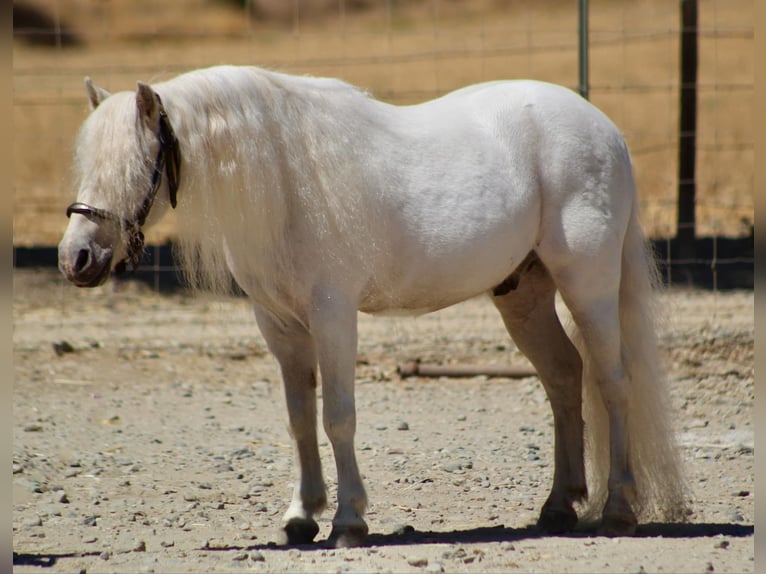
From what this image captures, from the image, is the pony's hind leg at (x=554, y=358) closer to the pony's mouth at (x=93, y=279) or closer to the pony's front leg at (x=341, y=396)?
the pony's front leg at (x=341, y=396)

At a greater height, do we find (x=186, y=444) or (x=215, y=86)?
(x=215, y=86)

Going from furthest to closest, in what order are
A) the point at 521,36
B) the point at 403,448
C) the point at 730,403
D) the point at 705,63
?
the point at 521,36 → the point at 705,63 → the point at 730,403 → the point at 403,448

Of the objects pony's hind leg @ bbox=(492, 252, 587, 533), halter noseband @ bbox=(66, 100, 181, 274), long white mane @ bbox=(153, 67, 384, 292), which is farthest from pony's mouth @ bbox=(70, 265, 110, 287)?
pony's hind leg @ bbox=(492, 252, 587, 533)

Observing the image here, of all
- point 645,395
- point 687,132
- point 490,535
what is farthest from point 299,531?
point 687,132

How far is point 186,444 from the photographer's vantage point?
591cm

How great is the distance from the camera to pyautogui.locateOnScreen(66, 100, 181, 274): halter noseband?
3.64 meters

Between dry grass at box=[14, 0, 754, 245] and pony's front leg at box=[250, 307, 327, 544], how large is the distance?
3.84m

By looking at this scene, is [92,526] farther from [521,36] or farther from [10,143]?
[521,36]

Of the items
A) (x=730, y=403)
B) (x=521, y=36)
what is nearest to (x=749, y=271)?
(x=730, y=403)

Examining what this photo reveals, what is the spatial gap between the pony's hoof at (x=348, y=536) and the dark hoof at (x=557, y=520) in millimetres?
843

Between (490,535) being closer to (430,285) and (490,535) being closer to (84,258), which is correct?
(430,285)

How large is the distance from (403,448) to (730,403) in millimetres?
2076

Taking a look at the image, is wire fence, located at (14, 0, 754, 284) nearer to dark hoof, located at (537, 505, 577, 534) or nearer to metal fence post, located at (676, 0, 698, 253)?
metal fence post, located at (676, 0, 698, 253)

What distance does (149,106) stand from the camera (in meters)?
3.65
